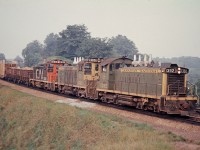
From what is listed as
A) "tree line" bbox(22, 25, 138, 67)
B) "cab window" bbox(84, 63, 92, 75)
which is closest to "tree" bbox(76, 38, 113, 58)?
"tree line" bbox(22, 25, 138, 67)

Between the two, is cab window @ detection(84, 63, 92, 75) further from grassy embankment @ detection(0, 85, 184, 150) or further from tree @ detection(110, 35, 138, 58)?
tree @ detection(110, 35, 138, 58)

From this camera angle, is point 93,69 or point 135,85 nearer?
point 135,85

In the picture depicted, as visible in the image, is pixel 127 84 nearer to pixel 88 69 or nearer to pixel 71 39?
pixel 88 69

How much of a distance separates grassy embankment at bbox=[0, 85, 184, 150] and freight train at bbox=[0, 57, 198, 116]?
3251mm

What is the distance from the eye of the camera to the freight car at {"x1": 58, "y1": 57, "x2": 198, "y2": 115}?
627 inches

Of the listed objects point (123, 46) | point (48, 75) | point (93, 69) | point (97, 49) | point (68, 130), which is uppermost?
point (123, 46)

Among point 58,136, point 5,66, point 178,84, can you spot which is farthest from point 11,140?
point 5,66

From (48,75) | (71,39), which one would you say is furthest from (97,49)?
(48,75)

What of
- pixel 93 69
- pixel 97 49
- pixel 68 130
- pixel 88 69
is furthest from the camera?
pixel 97 49

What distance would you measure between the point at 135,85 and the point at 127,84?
89 cm

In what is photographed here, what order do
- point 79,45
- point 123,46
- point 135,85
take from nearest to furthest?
point 135,85
point 79,45
point 123,46

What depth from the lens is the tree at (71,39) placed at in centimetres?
6975

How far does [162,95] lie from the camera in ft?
52.4

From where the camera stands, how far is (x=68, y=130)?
47.7 feet
